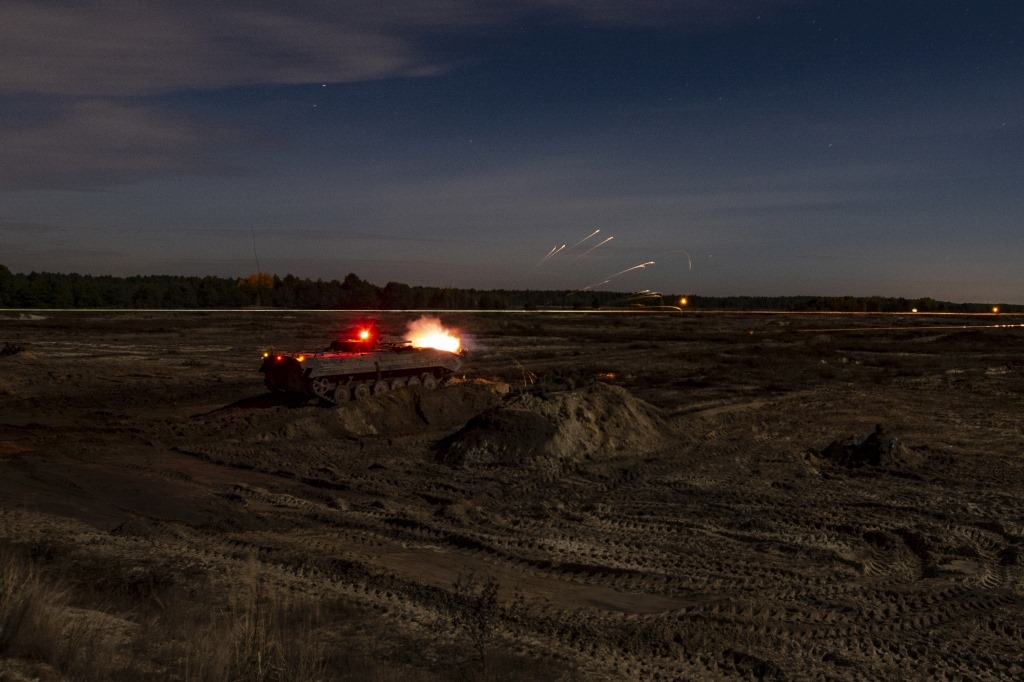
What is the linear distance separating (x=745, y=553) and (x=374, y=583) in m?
4.83

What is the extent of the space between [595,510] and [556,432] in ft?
13.7

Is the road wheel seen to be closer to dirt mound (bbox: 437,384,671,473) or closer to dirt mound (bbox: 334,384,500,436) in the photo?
dirt mound (bbox: 334,384,500,436)

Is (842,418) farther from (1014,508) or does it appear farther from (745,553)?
(745,553)

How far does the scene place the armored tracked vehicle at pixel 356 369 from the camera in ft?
68.7

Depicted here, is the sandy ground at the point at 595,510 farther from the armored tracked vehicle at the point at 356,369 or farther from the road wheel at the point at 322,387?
the armored tracked vehicle at the point at 356,369

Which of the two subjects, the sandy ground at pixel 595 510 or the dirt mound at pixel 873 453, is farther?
the dirt mound at pixel 873 453

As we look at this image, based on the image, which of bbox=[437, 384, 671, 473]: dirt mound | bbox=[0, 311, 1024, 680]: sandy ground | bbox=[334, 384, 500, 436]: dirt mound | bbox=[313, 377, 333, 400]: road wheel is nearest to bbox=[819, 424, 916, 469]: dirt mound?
bbox=[0, 311, 1024, 680]: sandy ground

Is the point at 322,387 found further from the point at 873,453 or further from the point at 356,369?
the point at 873,453

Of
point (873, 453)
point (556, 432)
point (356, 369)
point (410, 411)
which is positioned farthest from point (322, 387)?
point (873, 453)

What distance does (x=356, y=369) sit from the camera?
21562 mm

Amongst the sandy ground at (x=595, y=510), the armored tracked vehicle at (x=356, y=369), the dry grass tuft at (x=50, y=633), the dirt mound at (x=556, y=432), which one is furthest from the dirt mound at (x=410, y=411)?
the dry grass tuft at (x=50, y=633)

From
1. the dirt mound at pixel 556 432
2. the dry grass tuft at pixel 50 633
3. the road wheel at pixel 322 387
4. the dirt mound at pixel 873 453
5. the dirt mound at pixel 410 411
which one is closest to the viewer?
the dry grass tuft at pixel 50 633

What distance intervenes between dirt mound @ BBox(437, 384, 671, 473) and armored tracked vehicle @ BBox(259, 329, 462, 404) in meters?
4.97

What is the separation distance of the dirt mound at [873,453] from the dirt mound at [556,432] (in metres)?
3.73
